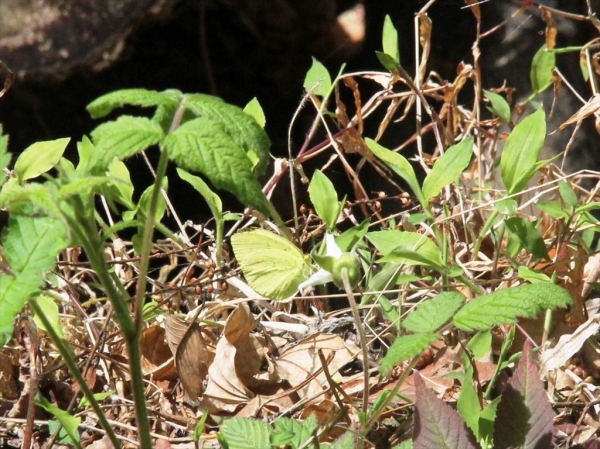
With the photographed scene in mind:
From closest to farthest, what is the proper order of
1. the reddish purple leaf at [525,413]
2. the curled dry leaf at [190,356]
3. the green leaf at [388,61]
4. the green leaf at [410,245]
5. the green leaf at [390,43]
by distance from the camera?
the reddish purple leaf at [525,413] < the green leaf at [410,245] < the curled dry leaf at [190,356] < the green leaf at [388,61] < the green leaf at [390,43]

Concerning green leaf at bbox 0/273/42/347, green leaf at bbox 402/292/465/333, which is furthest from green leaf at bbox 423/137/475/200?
green leaf at bbox 0/273/42/347

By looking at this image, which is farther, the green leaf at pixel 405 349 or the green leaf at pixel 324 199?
the green leaf at pixel 324 199

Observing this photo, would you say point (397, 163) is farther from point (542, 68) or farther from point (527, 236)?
point (542, 68)

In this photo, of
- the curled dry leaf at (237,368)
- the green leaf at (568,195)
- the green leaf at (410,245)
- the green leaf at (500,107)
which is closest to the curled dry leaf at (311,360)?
the curled dry leaf at (237,368)

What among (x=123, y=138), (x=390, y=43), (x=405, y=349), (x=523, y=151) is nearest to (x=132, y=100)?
(x=123, y=138)

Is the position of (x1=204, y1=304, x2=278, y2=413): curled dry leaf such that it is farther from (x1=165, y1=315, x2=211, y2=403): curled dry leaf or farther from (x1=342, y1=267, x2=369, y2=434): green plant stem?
(x1=342, y1=267, x2=369, y2=434): green plant stem

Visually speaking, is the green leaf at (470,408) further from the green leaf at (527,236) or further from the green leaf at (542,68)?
the green leaf at (542,68)
